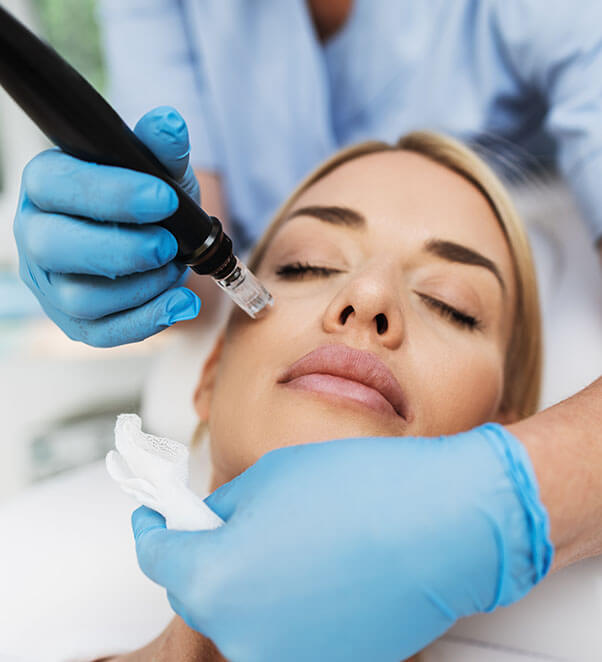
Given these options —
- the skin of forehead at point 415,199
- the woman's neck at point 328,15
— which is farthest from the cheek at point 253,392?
the woman's neck at point 328,15

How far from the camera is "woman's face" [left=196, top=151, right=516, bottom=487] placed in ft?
2.59

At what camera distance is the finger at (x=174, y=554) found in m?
0.59

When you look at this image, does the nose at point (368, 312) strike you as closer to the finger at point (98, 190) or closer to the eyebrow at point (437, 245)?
the eyebrow at point (437, 245)

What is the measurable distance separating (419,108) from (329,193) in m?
0.59

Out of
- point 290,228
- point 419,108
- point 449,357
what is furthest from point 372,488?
point 419,108

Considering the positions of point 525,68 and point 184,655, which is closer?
point 184,655

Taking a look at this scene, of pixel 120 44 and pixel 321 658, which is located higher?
pixel 120 44

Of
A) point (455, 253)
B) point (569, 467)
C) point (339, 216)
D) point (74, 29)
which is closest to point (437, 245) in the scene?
point (455, 253)

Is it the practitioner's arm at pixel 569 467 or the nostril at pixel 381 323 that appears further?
the nostril at pixel 381 323

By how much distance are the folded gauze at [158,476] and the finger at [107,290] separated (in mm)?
180

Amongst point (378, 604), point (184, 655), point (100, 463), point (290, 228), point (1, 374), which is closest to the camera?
point (378, 604)

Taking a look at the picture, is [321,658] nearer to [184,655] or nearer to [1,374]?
[184,655]

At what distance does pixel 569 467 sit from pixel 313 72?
117 cm

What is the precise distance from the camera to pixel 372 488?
599 mm
